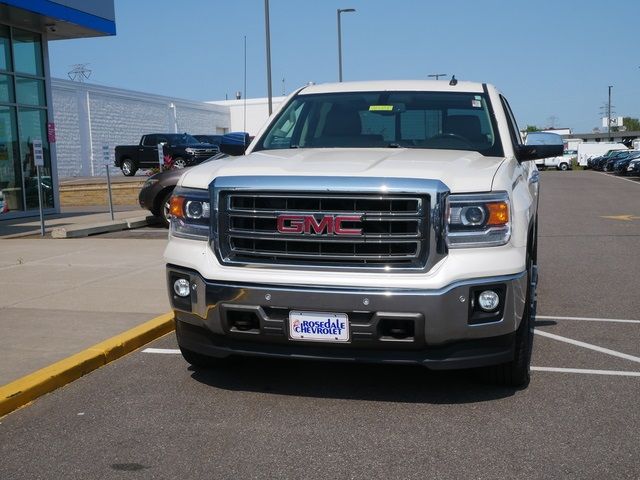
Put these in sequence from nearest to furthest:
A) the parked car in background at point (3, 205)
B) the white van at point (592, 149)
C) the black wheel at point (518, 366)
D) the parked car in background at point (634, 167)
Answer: the black wheel at point (518, 366), the parked car in background at point (3, 205), the parked car in background at point (634, 167), the white van at point (592, 149)

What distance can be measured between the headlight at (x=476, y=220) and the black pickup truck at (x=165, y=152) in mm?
24453

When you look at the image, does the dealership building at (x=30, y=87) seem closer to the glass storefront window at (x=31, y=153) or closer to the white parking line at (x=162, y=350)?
the glass storefront window at (x=31, y=153)

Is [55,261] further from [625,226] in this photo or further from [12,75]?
[625,226]

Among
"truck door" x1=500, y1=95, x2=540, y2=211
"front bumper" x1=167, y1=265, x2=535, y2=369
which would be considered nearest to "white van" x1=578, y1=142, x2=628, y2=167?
"truck door" x1=500, y1=95, x2=540, y2=211

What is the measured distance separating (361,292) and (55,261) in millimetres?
7428

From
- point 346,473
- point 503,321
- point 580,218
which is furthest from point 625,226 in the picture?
point 346,473

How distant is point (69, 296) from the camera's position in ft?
26.4

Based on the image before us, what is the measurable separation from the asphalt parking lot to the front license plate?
18.9 inches

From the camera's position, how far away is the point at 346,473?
376 cm

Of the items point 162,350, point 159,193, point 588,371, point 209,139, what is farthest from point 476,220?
point 209,139

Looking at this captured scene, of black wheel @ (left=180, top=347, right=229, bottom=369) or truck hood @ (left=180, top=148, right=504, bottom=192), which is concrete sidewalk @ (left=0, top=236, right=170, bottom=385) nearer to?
black wheel @ (left=180, top=347, right=229, bottom=369)

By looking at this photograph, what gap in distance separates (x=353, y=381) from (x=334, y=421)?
787 mm

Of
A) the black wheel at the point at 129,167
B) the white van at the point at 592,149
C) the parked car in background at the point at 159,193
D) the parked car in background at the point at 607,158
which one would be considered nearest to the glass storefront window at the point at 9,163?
the parked car in background at the point at 159,193

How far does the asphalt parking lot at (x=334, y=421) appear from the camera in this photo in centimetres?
386
